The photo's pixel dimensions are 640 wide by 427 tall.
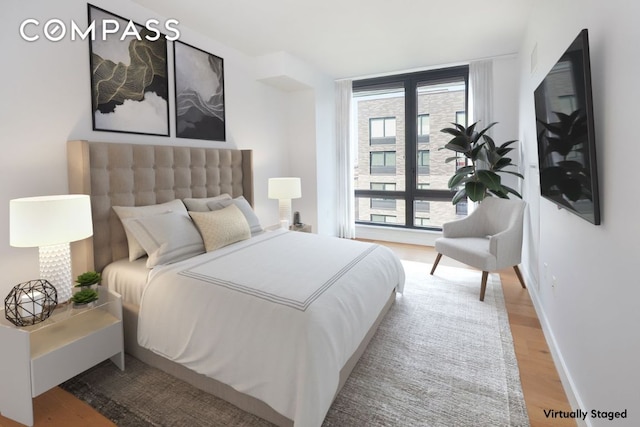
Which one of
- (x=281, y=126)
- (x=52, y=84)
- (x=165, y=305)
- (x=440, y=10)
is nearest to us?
(x=165, y=305)

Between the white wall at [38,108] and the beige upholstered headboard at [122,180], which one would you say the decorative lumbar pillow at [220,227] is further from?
the white wall at [38,108]

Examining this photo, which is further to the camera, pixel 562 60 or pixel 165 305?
pixel 165 305

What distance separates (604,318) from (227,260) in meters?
2.12

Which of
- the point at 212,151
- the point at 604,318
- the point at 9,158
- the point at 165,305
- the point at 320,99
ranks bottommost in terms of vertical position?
the point at 165,305

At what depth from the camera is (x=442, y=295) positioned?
3.24 m

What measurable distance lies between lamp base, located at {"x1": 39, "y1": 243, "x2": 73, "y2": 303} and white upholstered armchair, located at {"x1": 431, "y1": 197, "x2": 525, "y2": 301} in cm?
327

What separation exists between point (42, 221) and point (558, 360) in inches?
126

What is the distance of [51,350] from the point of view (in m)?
1.70

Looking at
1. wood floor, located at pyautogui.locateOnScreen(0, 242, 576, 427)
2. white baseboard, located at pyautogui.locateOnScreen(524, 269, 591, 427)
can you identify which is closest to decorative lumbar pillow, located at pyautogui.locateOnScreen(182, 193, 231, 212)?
wood floor, located at pyautogui.locateOnScreen(0, 242, 576, 427)

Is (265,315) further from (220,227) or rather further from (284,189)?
(284,189)

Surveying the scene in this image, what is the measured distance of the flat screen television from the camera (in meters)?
1.37

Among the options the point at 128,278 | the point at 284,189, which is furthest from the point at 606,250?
the point at 284,189

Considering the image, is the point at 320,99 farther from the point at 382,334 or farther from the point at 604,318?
the point at 604,318

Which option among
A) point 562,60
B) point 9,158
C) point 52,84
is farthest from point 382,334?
point 52,84
